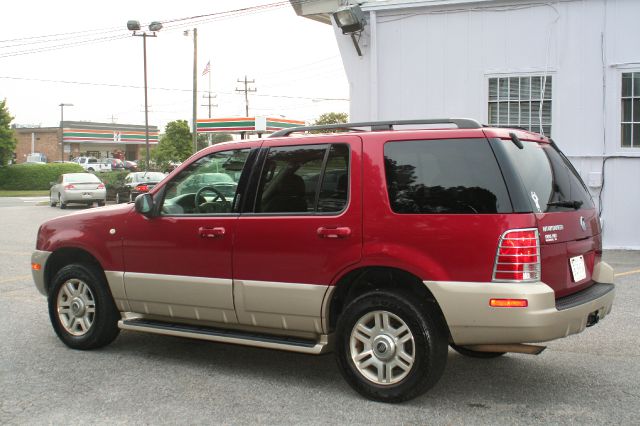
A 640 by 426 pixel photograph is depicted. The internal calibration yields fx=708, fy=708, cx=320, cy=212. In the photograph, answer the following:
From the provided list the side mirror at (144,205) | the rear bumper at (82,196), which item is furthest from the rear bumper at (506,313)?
the rear bumper at (82,196)

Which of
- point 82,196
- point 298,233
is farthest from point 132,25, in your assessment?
point 298,233

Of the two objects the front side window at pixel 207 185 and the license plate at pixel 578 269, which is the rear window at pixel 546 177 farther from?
the front side window at pixel 207 185

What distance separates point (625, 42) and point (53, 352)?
34.1 feet

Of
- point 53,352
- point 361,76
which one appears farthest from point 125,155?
point 53,352

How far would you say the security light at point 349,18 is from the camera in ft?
42.2

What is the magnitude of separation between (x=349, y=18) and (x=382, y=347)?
369 inches

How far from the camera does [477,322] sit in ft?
14.4

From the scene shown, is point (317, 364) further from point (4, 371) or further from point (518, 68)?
point (518, 68)

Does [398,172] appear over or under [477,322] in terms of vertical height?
over

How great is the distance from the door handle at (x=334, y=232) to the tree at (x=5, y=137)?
49.4 meters

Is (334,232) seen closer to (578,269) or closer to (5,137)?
(578,269)

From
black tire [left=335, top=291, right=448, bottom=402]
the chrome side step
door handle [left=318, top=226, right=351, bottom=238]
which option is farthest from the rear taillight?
the chrome side step

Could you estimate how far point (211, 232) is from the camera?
547cm

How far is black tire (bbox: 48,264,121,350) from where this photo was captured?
241 inches
